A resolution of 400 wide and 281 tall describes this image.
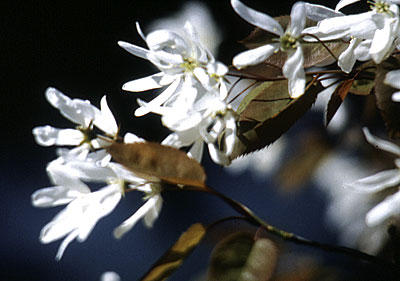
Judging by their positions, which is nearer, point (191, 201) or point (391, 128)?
point (391, 128)

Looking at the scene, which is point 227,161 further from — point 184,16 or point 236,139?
point 184,16

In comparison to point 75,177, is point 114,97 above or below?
below

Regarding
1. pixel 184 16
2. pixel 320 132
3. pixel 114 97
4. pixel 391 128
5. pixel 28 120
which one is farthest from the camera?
pixel 28 120

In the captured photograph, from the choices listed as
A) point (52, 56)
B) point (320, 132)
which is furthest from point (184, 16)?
point (320, 132)

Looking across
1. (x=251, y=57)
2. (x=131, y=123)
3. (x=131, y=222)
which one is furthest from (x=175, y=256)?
(x=131, y=123)

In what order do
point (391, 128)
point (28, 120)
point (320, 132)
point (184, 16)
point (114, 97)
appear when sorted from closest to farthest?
point (391, 128), point (320, 132), point (184, 16), point (114, 97), point (28, 120)

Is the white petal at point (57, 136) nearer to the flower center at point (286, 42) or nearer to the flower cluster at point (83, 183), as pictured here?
the flower cluster at point (83, 183)

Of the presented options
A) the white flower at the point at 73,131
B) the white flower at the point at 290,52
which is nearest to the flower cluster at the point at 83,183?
the white flower at the point at 73,131

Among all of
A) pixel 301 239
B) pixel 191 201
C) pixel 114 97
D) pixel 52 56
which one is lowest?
pixel 191 201
